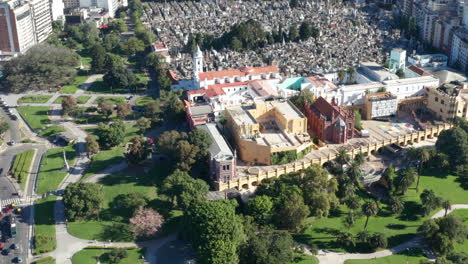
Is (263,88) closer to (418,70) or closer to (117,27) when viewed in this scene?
(418,70)

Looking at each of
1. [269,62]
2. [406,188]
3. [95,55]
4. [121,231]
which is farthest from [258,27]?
[121,231]

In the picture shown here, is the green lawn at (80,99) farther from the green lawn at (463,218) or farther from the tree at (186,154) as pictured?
the green lawn at (463,218)

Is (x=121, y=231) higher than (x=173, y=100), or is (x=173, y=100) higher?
(x=173, y=100)

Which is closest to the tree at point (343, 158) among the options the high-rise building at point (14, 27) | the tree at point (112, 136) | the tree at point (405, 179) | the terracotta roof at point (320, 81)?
the tree at point (405, 179)

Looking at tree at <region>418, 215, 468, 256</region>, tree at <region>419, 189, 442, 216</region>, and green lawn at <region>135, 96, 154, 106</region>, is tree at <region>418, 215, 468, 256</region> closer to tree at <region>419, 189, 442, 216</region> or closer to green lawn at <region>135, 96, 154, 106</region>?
tree at <region>419, 189, 442, 216</region>

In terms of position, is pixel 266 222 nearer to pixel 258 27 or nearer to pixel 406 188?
pixel 406 188

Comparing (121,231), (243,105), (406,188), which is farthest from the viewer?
(243,105)

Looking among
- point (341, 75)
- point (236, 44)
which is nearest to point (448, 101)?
point (341, 75)
